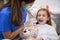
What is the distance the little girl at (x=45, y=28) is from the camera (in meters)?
1.50

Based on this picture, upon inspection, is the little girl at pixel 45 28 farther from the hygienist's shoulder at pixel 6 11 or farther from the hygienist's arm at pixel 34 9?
the hygienist's shoulder at pixel 6 11

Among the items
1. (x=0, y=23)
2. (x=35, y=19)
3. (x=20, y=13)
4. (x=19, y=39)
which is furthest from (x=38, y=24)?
(x=0, y=23)

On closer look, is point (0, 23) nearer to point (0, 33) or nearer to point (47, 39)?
point (0, 33)

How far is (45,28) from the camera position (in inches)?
61.9

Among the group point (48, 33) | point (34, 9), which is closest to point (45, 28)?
point (48, 33)

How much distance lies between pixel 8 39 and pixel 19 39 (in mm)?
259

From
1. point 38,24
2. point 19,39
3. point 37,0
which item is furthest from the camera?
point 37,0

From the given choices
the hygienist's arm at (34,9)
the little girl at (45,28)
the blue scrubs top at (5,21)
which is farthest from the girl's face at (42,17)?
the blue scrubs top at (5,21)

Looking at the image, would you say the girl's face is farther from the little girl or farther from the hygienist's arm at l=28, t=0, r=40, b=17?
the hygienist's arm at l=28, t=0, r=40, b=17

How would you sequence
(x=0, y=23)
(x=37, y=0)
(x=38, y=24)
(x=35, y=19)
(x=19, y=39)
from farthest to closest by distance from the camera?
1. (x=37, y=0)
2. (x=35, y=19)
3. (x=38, y=24)
4. (x=19, y=39)
5. (x=0, y=23)

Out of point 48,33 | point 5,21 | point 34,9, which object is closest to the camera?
point 5,21

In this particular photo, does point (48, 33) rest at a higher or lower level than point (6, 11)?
lower

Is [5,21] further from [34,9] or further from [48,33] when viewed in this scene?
[34,9]

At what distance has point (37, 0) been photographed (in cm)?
210
